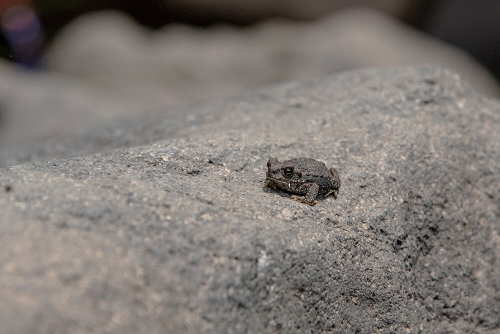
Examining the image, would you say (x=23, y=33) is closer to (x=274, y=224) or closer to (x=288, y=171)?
(x=288, y=171)

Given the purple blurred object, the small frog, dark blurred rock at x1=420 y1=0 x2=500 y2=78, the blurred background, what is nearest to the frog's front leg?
the small frog

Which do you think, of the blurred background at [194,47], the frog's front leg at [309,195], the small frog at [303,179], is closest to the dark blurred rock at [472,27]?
the blurred background at [194,47]

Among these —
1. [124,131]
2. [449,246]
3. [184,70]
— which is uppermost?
[449,246]

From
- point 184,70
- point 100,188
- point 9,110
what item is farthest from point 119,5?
point 100,188

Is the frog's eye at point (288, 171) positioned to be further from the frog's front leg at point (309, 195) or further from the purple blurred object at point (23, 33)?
the purple blurred object at point (23, 33)

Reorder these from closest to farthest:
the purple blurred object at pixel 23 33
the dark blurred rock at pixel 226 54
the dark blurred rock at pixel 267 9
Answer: the purple blurred object at pixel 23 33, the dark blurred rock at pixel 226 54, the dark blurred rock at pixel 267 9

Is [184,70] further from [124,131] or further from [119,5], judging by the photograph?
[124,131]
